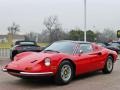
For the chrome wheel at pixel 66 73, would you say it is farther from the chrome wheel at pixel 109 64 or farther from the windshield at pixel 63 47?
the chrome wheel at pixel 109 64

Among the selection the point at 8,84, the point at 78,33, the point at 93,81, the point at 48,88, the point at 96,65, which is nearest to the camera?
the point at 48,88

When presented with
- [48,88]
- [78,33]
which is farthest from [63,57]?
[78,33]

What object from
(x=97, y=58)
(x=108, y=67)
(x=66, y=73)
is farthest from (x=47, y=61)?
(x=108, y=67)

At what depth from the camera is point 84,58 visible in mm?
9766

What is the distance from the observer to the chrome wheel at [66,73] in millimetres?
Answer: 8870

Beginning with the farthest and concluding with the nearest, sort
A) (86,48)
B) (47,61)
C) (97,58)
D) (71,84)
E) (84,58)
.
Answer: (97,58)
(86,48)
(84,58)
(71,84)
(47,61)

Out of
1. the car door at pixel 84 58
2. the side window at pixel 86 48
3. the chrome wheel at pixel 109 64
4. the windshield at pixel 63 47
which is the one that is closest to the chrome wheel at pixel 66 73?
the car door at pixel 84 58

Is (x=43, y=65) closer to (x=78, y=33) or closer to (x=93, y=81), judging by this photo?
(x=93, y=81)

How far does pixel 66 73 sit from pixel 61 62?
422 millimetres

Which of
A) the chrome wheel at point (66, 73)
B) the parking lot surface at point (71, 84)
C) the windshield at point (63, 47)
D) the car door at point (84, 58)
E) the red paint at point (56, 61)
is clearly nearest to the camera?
the parking lot surface at point (71, 84)

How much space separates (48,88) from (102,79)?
2.33m

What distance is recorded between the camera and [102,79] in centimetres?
986

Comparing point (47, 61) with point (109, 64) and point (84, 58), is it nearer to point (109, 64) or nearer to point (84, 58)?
point (84, 58)

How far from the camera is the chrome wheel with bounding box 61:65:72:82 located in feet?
29.1
